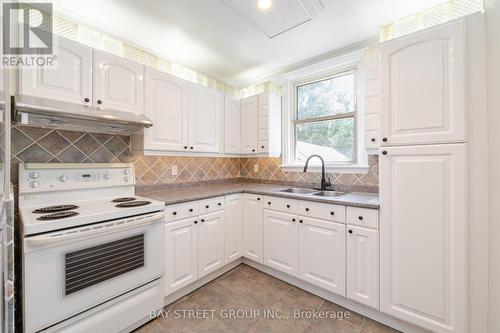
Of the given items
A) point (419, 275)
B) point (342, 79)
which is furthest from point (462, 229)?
point (342, 79)

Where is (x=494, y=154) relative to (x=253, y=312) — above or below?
above

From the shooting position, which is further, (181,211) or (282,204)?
(282,204)

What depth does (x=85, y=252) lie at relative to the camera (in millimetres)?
1279

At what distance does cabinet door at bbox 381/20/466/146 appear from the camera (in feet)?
4.21

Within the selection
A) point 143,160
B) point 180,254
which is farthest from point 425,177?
point 143,160

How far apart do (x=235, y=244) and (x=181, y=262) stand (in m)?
0.68

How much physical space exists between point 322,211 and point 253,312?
1.01 m

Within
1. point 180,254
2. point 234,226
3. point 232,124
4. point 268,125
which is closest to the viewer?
point 180,254

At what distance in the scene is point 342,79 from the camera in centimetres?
246

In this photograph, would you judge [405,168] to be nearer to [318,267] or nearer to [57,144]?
[318,267]

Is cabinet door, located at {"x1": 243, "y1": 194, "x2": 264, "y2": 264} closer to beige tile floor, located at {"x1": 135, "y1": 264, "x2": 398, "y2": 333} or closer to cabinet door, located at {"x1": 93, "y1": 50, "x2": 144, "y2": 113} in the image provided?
beige tile floor, located at {"x1": 135, "y1": 264, "x2": 398, "y2": 333}

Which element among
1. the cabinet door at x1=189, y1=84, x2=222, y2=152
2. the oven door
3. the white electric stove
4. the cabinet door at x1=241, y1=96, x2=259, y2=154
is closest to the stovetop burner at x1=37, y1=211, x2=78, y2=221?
the white electric stove

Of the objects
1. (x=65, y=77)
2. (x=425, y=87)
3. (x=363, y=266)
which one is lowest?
A: (x=363, y=266)

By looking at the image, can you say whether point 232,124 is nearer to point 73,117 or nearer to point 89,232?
point 73,117
